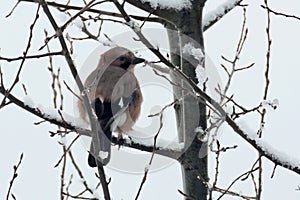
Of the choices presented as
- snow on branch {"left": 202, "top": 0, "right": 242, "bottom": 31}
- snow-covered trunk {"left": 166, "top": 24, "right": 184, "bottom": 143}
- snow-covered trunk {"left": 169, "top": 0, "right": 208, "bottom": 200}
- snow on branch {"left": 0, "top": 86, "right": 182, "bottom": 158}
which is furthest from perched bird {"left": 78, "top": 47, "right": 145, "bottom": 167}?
snow on branch {"left": 202, "top": 0, "right": 242, "bottom": 31}

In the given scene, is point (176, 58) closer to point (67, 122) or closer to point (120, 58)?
point (67, 122)

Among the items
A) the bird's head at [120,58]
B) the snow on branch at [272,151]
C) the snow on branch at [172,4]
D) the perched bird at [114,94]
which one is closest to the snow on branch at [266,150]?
the snow on branch at [272,151]

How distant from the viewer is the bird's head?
4.00 m

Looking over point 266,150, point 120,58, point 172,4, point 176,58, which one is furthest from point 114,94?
point 266,150

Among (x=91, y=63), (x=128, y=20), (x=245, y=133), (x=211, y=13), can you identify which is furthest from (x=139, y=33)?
(x=91, y=63)

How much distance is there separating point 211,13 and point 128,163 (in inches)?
45.7

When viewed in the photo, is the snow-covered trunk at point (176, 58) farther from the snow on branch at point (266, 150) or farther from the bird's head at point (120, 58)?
the bird's head at point (120, 58)

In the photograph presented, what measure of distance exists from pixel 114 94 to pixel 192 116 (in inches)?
45.1

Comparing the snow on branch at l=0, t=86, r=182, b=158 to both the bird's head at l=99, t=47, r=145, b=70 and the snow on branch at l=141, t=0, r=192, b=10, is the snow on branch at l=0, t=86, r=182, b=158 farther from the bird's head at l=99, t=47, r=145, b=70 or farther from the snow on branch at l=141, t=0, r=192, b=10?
the bird's head at l=99, t=47, r=145, b=70

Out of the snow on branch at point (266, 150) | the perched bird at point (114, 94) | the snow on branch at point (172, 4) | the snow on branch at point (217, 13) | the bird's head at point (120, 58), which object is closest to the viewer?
the snow on branch at point (266, 150)

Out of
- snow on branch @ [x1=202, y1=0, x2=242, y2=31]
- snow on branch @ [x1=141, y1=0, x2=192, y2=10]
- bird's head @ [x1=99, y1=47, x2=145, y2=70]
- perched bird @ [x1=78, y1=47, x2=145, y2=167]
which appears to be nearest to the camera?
snow on branch @ [x1=141, y1=0, x2=192, y2=10]

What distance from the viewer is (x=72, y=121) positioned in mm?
2580

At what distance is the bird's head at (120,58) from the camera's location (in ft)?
13.1

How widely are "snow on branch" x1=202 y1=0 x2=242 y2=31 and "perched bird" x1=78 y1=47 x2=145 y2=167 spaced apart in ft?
2.81
